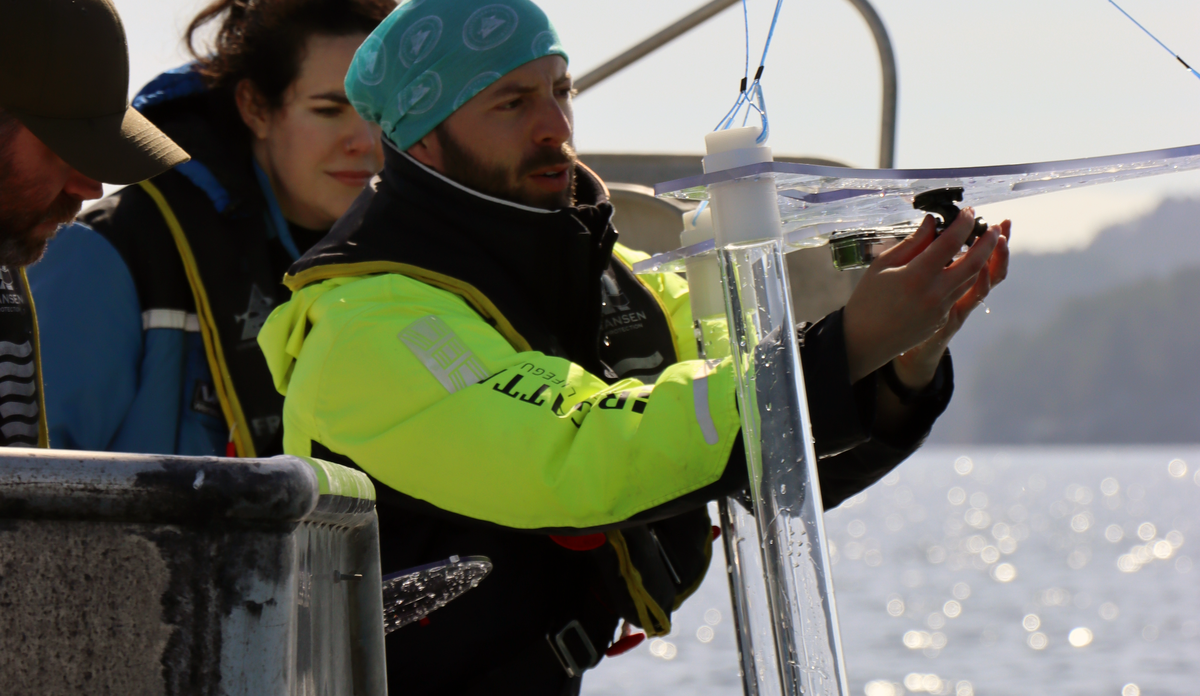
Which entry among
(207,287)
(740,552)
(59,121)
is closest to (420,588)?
(740,552)

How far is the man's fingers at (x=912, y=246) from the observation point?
1491 millimetres

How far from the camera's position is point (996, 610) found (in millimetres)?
32250

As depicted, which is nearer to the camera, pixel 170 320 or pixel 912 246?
pixel 912 246

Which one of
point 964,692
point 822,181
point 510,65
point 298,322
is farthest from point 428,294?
point 964,692

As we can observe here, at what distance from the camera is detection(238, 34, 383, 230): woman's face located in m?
3.17

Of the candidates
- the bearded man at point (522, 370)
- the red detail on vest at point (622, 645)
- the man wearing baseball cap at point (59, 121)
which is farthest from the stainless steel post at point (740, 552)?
the man wearing baseball cap at point (59, 121)

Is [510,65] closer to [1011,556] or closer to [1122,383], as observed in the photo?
[1011,556]

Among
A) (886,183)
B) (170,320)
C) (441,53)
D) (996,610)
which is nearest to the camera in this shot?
(886,183)

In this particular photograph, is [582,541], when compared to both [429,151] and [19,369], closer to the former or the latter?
[429,151]

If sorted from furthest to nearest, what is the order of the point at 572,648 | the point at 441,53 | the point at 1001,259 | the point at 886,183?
the point at 441,53 < the point at 572,648 < the point at 1001,259 < the point at 886,183

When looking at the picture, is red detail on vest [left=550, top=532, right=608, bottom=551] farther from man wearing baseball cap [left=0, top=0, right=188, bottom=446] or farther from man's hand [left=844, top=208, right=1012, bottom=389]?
man wearing baseball cap [left=0, top=0, right=188, bottom=446]

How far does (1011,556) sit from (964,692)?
24551mm

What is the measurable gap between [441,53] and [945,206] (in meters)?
0.97

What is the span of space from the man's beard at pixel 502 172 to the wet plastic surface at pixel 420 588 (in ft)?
2.78
